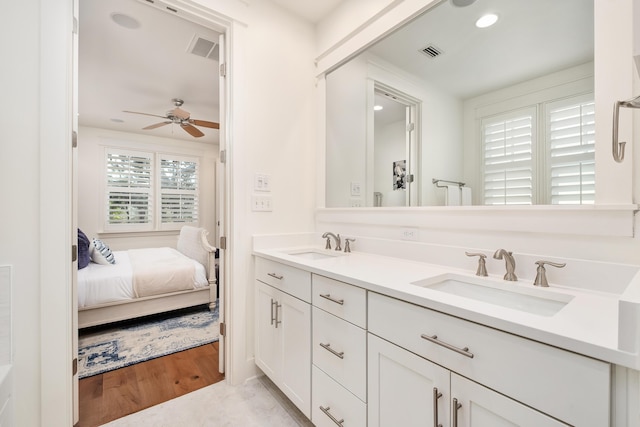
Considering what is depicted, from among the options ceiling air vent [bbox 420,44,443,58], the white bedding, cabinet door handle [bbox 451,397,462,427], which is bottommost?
the white bedding

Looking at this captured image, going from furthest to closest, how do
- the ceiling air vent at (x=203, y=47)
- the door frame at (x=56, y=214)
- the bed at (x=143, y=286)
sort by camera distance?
the bed at (x=143, y=286) → the ceiling air vent at (x=203, y=47) → the door frame at (x=56, y=214)

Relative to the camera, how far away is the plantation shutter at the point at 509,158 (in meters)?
1.18

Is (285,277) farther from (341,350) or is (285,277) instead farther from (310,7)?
(310,7)

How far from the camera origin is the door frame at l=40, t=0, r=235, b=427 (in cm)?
130

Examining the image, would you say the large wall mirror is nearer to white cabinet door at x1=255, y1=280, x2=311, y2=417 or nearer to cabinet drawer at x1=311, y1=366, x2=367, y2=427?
white cabinet door at x1=255, y1=280, x2=311, y2=417

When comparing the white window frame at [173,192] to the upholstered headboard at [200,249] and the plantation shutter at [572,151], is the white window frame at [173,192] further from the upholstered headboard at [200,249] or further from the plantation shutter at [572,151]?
the plantation shutter at [572,151]

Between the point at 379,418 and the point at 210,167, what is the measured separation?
18.7 feet

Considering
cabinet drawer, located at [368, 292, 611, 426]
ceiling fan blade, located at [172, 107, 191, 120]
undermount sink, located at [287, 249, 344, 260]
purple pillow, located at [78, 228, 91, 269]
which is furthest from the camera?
ceiling fan blade, located at [172, 107, 191, 120]

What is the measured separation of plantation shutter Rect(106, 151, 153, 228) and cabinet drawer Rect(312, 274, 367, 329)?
501 centimetres

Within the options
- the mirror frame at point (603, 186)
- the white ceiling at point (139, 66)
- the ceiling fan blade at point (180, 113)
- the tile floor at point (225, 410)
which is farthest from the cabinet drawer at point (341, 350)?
the ceiling fan blade at point (180, 113)

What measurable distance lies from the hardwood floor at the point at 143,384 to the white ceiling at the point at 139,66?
2.39 m

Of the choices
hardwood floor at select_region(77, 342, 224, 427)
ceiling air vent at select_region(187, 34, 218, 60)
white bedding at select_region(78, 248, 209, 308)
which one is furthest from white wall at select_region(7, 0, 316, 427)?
white bedding at select_region(78, 248, 209, 308)

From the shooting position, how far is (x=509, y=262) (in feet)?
3.73

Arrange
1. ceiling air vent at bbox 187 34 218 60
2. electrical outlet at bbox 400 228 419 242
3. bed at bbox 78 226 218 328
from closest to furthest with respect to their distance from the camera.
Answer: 1. electrical outlet at bbox 400 228 419 242
2. ceiling air vent at bbox 187 34 218 60
3. bed at bbox 78 226 218 328
